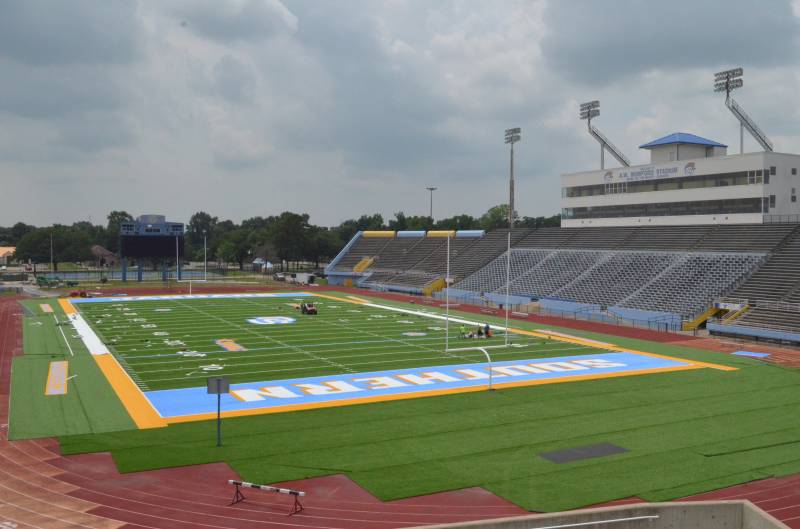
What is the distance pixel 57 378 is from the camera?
2541 centimetres

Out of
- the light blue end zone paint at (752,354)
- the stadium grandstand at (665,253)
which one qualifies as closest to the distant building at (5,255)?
the stadium grandstand at (665,253)

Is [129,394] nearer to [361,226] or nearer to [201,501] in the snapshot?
[201,501]

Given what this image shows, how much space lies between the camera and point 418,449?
17.4 metres

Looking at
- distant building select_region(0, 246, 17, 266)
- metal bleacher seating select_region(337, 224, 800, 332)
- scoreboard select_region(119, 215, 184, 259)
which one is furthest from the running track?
distant building select_region(0, 246, 17, 266)

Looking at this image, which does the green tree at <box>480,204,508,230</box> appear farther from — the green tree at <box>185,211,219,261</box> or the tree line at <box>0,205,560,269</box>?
the green tree at <box>185,211,219,261</box>

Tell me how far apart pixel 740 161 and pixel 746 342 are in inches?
819

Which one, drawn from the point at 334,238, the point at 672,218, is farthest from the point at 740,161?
the point at 334,238

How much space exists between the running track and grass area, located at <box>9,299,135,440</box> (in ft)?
9.70

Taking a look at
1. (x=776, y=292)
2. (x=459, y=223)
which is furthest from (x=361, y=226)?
(x=776, y=292)

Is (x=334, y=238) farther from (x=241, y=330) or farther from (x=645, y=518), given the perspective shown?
(x=645, y=518)

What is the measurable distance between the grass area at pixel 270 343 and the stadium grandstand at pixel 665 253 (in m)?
6.42

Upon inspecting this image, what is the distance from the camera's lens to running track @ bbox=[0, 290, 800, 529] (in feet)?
42.7

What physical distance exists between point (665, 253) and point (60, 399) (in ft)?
149

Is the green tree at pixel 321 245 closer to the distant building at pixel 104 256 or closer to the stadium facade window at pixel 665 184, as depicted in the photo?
the distant building at pixel 104 256
